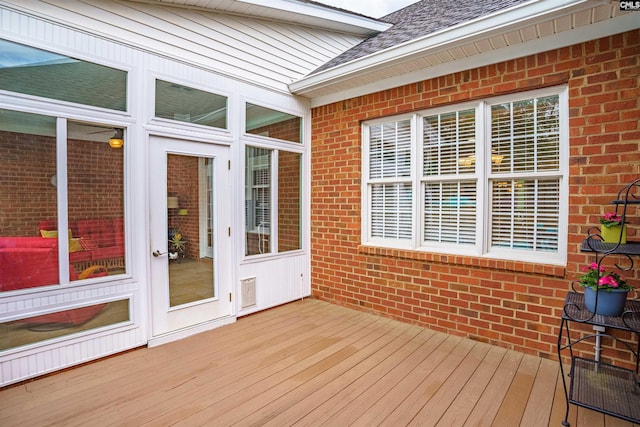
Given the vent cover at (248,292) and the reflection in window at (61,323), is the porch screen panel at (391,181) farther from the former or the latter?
the reflection in window at (61,323)

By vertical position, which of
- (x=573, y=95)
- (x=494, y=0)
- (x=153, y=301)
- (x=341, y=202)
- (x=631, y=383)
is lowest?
(x=631, y=383)

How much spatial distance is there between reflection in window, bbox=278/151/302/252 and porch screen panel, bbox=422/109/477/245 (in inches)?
69.9

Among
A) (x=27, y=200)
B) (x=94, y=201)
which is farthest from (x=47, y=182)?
(x=94, y=201)

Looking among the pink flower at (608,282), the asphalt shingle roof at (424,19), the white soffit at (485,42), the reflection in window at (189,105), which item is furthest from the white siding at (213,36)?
the pink flower at (608,282)

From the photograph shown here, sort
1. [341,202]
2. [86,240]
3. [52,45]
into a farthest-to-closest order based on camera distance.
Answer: [341,202] < [86,240] < [52,45]

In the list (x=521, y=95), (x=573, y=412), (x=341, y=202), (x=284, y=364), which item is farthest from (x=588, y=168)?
(x=284, y=364)

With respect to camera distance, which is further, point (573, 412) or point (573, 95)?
point (573, 95)

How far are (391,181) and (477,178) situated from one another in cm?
101

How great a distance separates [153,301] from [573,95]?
427 cm

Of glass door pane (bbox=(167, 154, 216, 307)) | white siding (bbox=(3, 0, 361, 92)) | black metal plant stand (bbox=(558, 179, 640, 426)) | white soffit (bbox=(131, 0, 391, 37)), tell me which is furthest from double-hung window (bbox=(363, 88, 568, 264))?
glass door pane (bbox=(167, 154, 216, 307))

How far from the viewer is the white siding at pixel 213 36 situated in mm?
2938

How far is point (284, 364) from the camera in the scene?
3002mm

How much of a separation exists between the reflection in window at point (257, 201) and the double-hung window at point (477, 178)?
133 cm

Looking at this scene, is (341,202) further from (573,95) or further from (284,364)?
(573,95)
